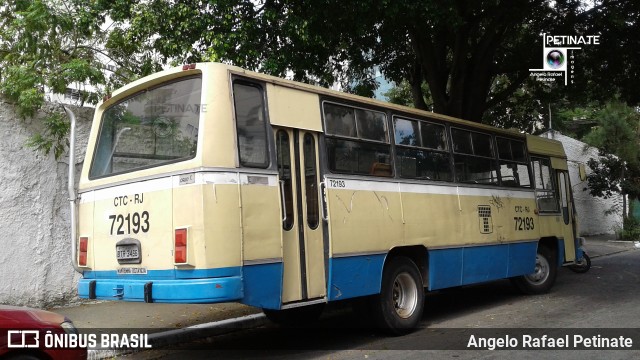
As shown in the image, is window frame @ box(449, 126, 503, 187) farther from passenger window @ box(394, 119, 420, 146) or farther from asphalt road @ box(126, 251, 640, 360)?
asphalt road @ box(126, 251, 640, 360)

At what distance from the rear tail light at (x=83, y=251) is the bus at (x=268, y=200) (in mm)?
20

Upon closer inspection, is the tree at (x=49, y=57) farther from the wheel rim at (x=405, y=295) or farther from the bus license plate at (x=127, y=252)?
the wheel rim at (x=405, y=295)

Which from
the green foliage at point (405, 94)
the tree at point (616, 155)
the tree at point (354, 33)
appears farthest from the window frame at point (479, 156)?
the tree at point (616, 155)

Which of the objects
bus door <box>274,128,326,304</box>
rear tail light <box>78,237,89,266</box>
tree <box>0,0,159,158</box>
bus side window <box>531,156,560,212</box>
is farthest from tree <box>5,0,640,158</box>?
bus door <box>274,128,326,304</box>

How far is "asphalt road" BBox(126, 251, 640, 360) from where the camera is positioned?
6.30 metres

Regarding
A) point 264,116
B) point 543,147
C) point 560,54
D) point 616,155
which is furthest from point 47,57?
point 616,155

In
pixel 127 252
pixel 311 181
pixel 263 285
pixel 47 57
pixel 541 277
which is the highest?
pixel 47 57

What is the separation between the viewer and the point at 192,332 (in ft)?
24.5

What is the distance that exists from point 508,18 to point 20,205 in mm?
10095

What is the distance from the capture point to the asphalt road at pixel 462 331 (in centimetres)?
630

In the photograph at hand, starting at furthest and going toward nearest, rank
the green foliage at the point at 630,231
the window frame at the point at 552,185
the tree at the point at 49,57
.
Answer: the green foliage at the point at 630,231 → the window frame at the point at 552,185 → the tree at the point at 49,57

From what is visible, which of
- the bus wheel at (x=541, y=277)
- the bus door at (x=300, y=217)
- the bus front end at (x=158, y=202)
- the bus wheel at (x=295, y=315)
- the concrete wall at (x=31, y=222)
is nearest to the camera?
the bus front end at (x=158, y=202)

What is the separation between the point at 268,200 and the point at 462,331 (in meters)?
3.37

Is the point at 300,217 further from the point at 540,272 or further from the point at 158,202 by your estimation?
the point at 540,272
